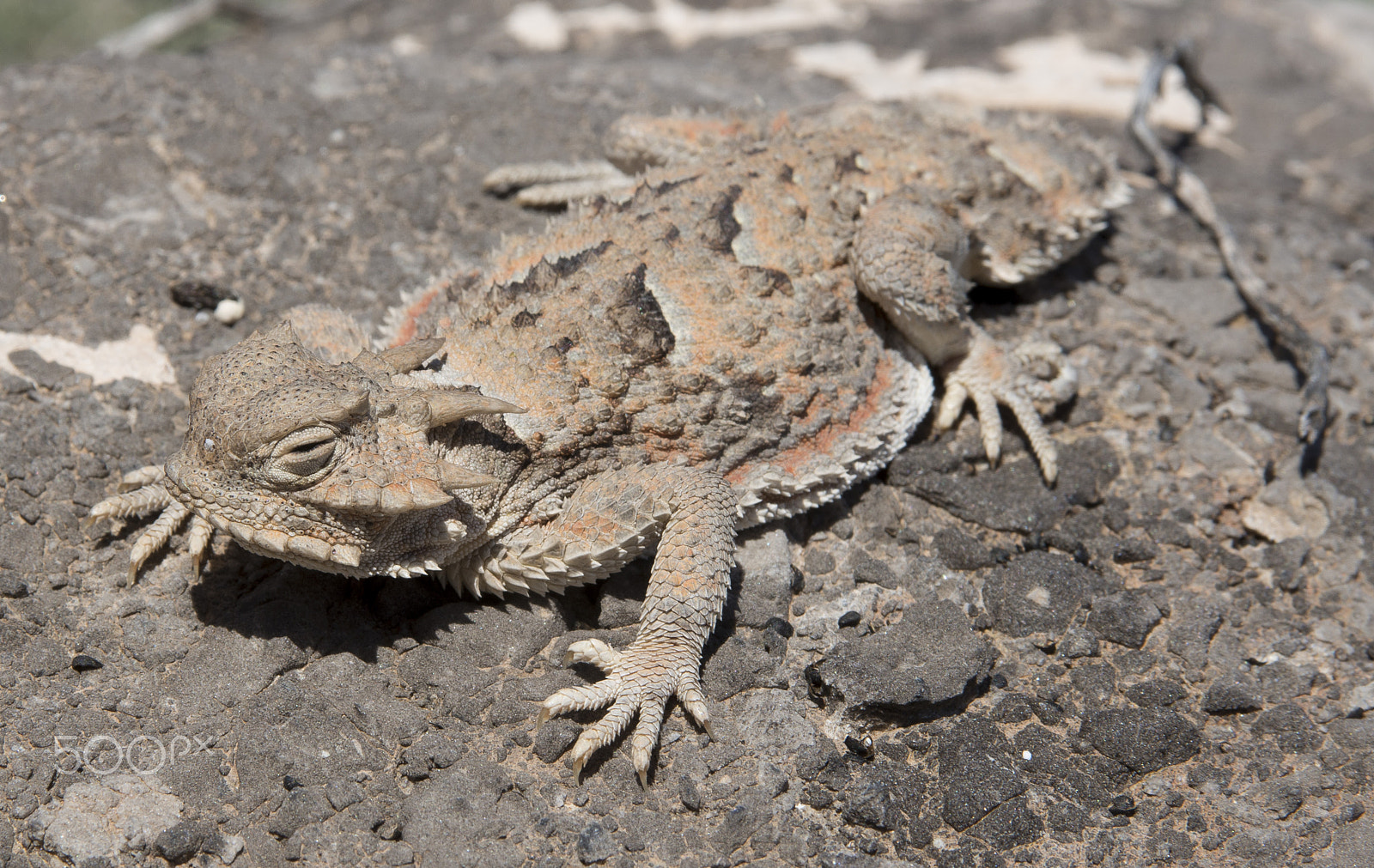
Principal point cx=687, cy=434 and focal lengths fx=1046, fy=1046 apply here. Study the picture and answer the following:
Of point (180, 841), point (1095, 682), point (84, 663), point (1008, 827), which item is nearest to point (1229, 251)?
point (1095, 682)

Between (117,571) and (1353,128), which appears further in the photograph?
(1353,128)

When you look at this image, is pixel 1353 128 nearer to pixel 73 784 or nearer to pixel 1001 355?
pixel 1001 355

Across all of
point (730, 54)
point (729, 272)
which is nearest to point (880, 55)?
point (730, 54)

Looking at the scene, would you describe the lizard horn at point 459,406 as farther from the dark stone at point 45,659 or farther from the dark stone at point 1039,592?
the dark stone at point 1039,592

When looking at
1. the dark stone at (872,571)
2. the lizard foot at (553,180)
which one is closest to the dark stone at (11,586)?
the lizard foot at (553,180)

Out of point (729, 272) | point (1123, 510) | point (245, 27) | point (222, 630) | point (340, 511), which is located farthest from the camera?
point (245, 27)

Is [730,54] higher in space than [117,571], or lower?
higher
